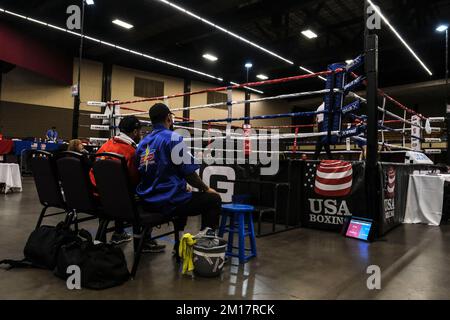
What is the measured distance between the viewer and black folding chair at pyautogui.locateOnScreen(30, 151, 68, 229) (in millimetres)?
2424

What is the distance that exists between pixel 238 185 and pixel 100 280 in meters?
2.58

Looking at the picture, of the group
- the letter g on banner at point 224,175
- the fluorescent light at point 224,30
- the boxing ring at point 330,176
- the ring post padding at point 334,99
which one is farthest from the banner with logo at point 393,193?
the fluorescent light at point 224,30

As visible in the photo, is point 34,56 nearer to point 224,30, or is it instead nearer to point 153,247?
point 224,30

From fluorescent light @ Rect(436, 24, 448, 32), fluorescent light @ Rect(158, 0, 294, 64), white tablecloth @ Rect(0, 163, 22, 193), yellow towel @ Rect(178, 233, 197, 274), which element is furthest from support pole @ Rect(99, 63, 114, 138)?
yellow towel @ Rect(178, 233, 197, 274)

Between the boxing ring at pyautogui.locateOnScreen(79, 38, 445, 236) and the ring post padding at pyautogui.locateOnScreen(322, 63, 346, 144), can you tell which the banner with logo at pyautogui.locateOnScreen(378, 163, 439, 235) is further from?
the ring post padding at pyautogui.locateOnScreen(322, 63, 346, 144)

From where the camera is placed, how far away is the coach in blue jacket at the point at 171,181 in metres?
2.08

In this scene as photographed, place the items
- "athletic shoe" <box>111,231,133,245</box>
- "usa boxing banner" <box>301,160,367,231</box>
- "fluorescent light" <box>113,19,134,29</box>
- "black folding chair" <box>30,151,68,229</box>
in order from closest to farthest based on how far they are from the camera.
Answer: "black folding chair" <box>30,151,68,229</box> → "athletic shoe" <box>111,231,133,245</box> → "usa boxing banner" <box>301,160,367,231</box> → "fluorescent light" <box>113,19,134,29</box>

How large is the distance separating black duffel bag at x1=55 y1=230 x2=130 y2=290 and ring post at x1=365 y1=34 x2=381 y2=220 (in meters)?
2.33

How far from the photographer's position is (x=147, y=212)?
2105mm

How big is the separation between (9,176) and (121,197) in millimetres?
5134

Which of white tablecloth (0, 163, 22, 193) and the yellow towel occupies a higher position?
white tablecloth (0, 163, 22, 193)

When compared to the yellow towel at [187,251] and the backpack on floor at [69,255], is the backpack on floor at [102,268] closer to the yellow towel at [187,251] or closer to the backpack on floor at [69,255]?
the backpack on floor at [69,255]

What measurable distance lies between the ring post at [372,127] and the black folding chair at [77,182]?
7.76 ft
